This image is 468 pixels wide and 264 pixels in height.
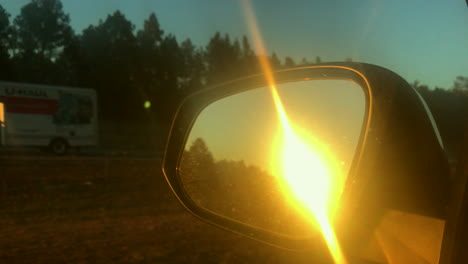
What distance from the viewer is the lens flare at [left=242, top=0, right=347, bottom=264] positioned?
1.83 meters

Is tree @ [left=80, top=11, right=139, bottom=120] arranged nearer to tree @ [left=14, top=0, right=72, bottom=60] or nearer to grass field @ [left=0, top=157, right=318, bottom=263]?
tree @ [left=14, top=0, right=72, bottom=60]

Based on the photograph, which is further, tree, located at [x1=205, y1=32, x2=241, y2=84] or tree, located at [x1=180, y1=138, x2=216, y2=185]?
tree, located at [x1=205, y1=32, x2=241, y2=84]

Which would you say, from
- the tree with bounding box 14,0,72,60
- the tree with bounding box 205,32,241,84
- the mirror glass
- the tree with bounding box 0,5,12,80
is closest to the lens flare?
the mirror glass

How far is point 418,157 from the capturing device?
1.74 metres

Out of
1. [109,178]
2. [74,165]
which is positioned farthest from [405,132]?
[74,165]

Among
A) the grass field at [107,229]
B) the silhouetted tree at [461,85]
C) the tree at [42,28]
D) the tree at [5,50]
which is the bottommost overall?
the grass field at [107,229]

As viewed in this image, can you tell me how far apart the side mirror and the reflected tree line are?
683 inches

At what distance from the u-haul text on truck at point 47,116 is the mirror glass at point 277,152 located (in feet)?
78.0

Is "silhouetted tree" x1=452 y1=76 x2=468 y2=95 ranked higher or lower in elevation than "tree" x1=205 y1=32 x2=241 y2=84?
lower

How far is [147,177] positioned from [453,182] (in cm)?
1559

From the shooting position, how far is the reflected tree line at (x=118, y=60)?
22.8m

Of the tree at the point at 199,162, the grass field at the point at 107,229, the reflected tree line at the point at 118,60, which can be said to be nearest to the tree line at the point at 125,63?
the reflected tree line at the point at 118,60

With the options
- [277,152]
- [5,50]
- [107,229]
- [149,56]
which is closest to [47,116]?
[5,50]

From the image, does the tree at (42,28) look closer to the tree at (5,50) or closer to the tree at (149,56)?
the tree at (5,50)
